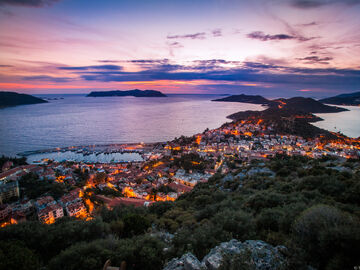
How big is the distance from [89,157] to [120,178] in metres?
14.3

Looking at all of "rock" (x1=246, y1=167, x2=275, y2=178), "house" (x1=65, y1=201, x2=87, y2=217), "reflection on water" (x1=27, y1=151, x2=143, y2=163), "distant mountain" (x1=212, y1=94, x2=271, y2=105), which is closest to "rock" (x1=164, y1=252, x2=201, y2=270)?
"rock" (x1=246, y1=167, x2=275, y2=178)

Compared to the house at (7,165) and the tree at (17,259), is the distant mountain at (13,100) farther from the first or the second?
the tree at (17,259)

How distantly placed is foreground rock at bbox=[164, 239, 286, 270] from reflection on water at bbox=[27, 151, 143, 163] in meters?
30.1

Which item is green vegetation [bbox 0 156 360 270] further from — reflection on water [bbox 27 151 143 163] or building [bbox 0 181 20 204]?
reflection on water [bbox 27 151 143 163]

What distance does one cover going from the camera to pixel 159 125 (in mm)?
60812

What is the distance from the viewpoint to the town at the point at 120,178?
14.2m

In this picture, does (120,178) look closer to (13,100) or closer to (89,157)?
(89,157)

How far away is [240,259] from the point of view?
2.31m

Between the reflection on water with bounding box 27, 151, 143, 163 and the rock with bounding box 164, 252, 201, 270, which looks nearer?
the rock with bounding box 164, 252, 201, 270

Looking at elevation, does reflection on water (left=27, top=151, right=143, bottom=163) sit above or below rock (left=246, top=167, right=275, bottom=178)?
below

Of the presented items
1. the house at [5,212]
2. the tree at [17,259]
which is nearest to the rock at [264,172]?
the tree at [17,259]

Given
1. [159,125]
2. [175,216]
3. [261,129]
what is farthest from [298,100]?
[175,216]

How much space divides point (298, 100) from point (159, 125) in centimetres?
8018

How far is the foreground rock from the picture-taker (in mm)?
2377
